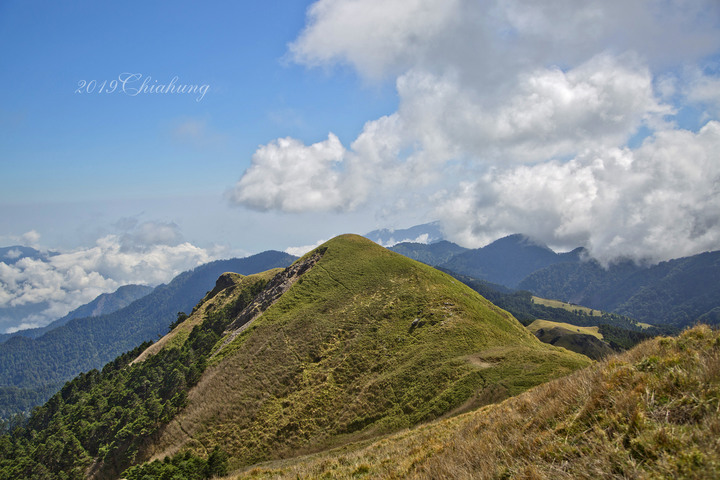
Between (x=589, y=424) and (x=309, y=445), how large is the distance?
164 feet

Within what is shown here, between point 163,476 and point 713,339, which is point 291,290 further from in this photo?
point 713,339

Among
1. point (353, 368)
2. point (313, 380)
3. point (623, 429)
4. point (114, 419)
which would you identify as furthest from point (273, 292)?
point (623, 429)

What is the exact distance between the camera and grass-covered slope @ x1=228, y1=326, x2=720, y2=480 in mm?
6750

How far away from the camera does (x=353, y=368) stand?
206 feet

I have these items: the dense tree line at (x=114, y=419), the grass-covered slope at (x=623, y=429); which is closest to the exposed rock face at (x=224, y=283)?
the dense tree line at (x=114, y=419)

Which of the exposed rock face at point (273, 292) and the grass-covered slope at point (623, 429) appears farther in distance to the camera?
the exposed rock face at point (273, 292)

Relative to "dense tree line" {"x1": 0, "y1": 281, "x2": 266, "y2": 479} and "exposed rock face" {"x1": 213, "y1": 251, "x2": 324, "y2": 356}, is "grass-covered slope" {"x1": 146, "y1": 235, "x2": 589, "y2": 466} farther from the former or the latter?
"exposed rock face" {"x1": 213, "y1": 251, "x2": 324, "y2": 356}

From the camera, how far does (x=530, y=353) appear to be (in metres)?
51.5

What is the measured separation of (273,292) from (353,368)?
4796 cm

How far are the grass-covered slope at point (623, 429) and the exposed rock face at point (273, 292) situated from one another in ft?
286

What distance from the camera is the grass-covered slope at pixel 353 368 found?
1902 inches

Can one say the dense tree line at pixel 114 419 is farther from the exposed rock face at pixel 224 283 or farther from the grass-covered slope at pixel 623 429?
the exposed rock face at pixel 224 283

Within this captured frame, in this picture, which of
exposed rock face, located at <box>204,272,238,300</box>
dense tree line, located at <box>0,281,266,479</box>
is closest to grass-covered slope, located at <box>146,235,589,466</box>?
dense tree line, located at <box>0,281,266,479</box>

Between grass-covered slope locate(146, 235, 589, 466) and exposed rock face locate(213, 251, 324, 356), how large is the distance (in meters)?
10.3
